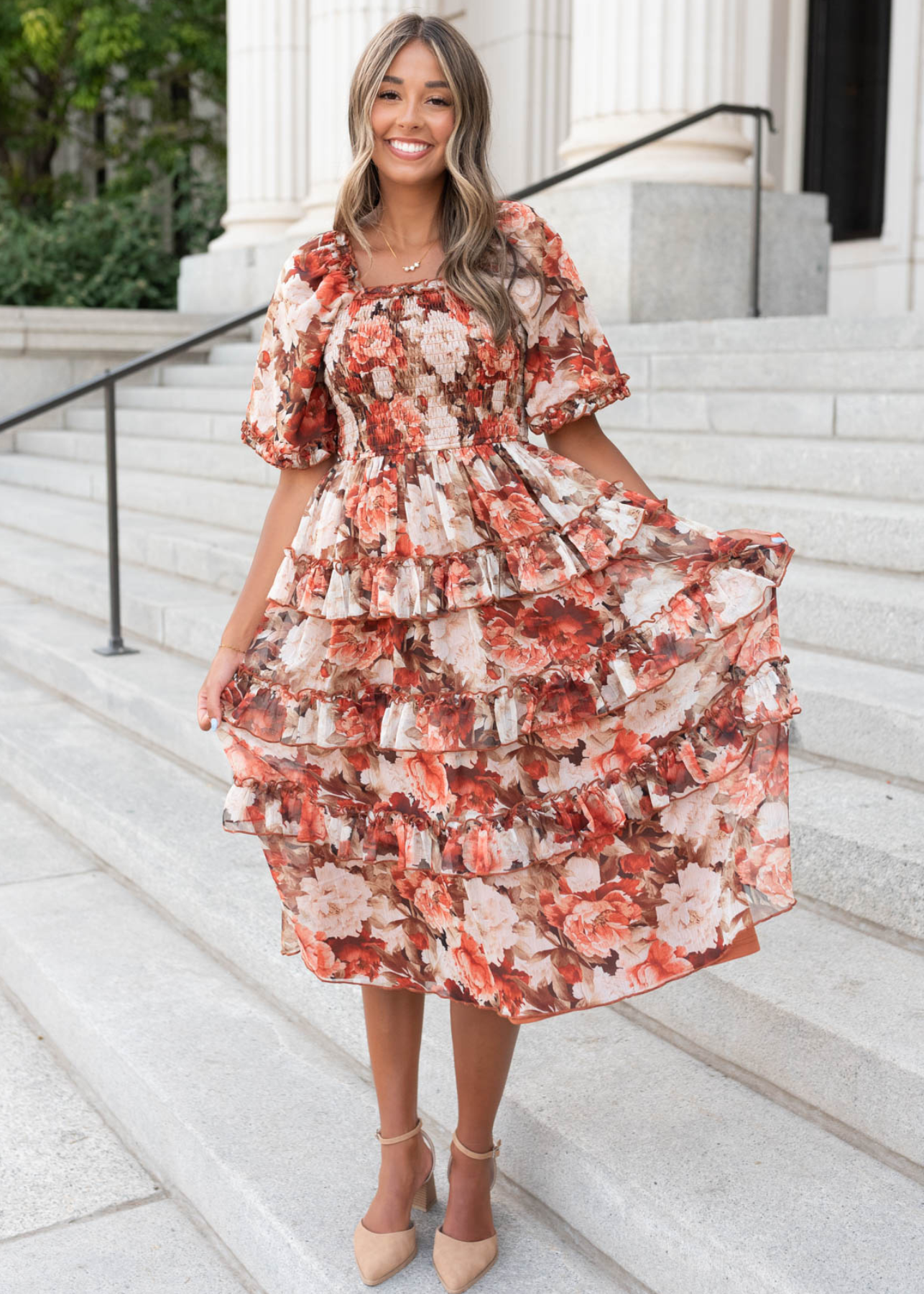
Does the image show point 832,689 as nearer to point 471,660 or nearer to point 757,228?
point 471,660

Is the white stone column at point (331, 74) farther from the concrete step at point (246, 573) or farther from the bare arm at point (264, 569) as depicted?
the bare arm at point (264, 569)

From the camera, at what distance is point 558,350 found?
92.2 inches

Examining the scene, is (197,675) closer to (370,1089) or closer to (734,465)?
(734,465)

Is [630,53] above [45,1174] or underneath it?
above

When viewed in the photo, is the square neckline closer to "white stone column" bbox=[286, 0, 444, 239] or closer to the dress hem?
the dress hem

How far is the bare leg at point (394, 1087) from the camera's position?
2.37m

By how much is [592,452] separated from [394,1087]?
1099mm

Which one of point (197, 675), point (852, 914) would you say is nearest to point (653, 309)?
point (197, 675)

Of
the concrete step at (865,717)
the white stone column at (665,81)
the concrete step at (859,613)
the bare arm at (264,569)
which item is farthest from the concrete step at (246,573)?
the white stone column at (665,81)

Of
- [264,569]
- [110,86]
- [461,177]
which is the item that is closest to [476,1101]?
[264,569]

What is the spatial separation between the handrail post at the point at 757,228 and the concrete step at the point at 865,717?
442cm

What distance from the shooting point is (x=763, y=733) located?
220 cm

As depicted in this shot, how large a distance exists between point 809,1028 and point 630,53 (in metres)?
6.63

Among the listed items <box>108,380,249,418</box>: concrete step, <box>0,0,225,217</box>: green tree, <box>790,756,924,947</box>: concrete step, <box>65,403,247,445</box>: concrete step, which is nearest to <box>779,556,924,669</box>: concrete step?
<box>790,756,924,947</box>: concrete step
